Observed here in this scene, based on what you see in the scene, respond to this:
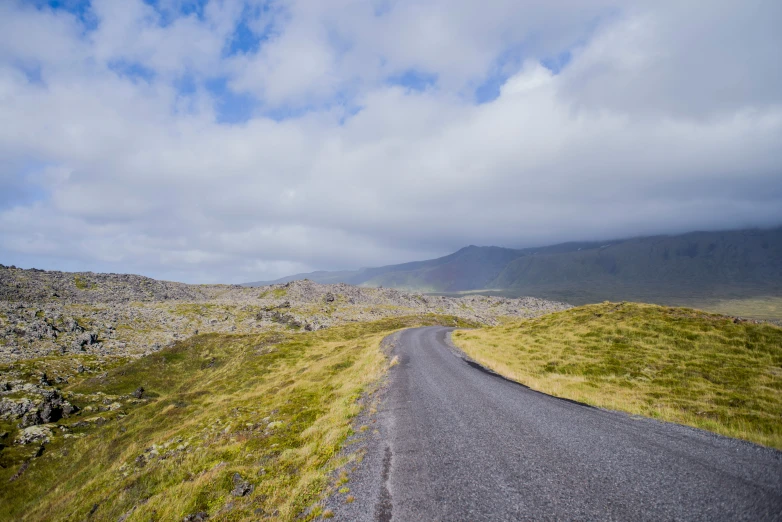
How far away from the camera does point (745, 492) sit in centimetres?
763

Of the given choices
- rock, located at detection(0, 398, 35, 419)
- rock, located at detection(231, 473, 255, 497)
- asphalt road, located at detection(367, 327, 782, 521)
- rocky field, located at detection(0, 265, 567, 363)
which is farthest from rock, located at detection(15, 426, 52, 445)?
asphalt road, located at detection(367, 327, 782, 521)

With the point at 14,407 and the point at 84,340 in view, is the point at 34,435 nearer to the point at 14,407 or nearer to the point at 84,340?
the point at 14,407

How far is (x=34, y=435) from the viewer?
33531mm

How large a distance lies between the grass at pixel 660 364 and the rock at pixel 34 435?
4926 cm

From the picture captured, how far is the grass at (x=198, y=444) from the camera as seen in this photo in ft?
39.3

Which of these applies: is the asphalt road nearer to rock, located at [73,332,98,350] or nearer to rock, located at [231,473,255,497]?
rock, located at [231,473,255,497]

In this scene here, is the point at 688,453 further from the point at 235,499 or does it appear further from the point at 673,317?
the point at 673,317

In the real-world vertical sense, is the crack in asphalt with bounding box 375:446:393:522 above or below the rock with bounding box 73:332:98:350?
above

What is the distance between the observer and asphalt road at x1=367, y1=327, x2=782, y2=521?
7352 mm

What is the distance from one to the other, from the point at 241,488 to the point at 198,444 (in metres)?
13.3

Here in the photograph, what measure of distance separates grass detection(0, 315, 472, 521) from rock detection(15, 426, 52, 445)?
2.59 feet

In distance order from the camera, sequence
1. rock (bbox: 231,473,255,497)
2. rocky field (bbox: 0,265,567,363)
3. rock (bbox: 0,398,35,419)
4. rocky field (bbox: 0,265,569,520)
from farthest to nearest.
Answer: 1. rocky field (bbox: 0,265,567,363)
2. rock (bbox: 0,398,35,419)
3. rocky field (bbox: 0,265,569,520)
4. rock (bbox: 231,473,255,497)

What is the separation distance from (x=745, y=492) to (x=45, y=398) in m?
63.3

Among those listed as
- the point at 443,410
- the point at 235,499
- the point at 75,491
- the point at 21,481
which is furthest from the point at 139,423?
the point at 443,410
